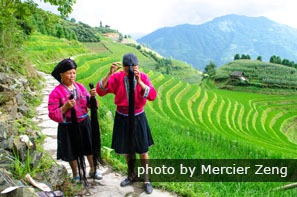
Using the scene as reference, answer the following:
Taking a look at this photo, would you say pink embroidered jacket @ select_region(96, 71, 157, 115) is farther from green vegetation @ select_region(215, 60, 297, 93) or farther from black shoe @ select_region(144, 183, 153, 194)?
green vegetation @ select_region(215, 60, 297, 93)

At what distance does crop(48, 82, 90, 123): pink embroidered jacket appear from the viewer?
2.96 metres

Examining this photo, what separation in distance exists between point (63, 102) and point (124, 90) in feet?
2.20

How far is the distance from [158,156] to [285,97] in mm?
40531

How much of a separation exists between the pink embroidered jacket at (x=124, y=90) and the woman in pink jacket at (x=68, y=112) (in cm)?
23

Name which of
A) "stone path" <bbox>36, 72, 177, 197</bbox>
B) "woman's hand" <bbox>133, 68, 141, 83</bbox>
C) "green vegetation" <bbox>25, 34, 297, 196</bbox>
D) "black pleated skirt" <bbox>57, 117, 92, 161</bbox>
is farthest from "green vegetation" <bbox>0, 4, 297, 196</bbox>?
"woman's hand" <bbox>133, 68, 141, 83</bbox>

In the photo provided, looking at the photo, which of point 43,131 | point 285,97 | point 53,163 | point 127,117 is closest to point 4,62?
point 43,131

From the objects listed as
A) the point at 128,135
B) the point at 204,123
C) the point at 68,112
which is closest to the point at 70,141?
the point at 68,112

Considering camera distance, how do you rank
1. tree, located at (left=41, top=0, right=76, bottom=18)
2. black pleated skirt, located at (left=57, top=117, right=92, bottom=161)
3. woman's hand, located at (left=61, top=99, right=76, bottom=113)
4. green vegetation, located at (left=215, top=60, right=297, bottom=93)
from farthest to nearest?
green vegetation, located at (left=215, top=60, right=297, bottom=93) → tree, located at (left=41, top=0, right=76, bottom=18) → black pleated skirt, located at (left=57, top=117, right=92, bottom=161) → woman's hand, located at (left=61, top=99, right=76, bottom=113)

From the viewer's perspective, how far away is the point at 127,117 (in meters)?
3.21

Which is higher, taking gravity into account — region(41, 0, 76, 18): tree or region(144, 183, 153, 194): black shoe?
region(41, 0, 76, 18): tree

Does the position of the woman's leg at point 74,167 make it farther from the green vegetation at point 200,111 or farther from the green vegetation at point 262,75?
the green vegetation at point 262,75

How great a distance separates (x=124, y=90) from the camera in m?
3.18

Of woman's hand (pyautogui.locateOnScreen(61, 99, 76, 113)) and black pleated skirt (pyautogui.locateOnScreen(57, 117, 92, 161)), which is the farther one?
black pleated skirt (pyautogui.locateOnScreen(57, 117, 92, 161))

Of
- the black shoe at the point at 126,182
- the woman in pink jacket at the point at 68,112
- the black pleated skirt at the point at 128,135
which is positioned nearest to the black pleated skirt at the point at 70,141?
the woman in pink jacket at the point at 68,112
